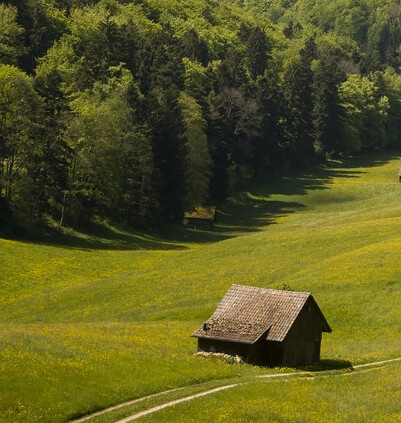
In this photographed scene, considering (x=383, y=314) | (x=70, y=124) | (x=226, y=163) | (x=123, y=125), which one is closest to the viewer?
(x=383, y=314)

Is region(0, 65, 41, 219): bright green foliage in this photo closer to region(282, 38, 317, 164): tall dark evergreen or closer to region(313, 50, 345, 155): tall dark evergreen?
region(282, 38, 317, 164): tall dark evergreen

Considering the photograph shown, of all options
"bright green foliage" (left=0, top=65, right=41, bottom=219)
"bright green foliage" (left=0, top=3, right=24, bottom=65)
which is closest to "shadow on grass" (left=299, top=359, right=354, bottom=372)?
"bright green foliage" (left=0, top=65, right=41, bottom=219)

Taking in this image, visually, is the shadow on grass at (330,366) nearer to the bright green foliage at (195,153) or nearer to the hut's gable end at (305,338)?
the hut's gable end at (305,338)

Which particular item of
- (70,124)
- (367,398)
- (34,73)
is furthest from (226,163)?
(367,398)

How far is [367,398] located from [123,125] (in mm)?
73580

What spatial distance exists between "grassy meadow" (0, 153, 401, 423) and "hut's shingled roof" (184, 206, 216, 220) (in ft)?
8.14

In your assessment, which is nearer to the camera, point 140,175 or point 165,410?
point 165,410

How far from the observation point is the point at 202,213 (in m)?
120

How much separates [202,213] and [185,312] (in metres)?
53.6

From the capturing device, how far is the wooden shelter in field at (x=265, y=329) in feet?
166

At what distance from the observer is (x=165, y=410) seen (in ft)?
119

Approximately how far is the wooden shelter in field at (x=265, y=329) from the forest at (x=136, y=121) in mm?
44797

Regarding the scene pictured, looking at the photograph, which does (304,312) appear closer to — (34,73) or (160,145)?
(160,145)

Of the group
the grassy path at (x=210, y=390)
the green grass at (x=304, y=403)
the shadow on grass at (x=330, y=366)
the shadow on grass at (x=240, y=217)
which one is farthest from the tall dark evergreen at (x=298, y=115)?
the green grass at (x=304, y=403)
